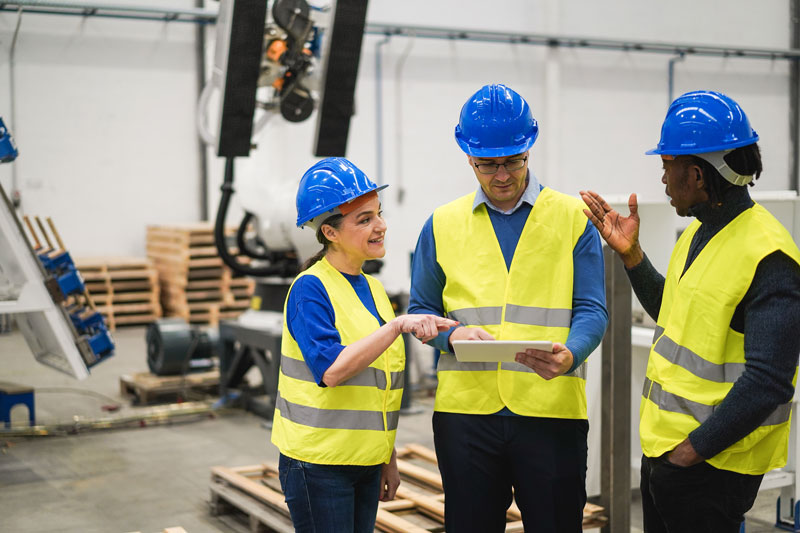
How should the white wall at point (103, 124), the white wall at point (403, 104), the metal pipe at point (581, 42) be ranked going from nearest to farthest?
the white wall at point (103, 124)
the white wall at point (403, 104)
the metal pipe at point (581, 42)

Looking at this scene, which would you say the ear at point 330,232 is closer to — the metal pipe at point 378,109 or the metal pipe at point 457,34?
the metal pipe at point 457,34

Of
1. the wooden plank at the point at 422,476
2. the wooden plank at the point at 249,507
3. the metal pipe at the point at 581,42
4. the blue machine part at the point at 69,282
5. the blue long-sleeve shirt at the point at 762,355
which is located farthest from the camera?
the metal pipe at the point at 581,42

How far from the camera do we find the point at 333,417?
8.21ft

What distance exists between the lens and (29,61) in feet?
39.7

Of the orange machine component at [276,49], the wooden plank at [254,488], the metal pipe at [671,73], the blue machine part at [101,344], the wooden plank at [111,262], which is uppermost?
the metal pipe at [671,73]

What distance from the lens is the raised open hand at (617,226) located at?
8.49 feet

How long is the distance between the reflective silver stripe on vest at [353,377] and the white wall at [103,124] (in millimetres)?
10672

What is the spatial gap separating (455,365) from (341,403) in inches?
14.2

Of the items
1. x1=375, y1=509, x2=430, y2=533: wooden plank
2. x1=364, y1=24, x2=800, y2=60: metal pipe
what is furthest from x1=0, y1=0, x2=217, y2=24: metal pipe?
x1=375, y1=509, x2=430, y2=533: wooden plank

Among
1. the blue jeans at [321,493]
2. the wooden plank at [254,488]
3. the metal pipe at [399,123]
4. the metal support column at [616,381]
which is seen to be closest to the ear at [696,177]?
the blue jeans at [321,493]

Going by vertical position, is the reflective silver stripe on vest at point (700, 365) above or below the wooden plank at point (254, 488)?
above

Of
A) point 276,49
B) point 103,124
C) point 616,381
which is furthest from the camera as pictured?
point 103,124

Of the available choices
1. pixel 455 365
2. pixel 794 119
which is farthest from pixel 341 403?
pixel 794 119

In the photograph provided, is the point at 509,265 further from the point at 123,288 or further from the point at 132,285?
the point at 123,288
